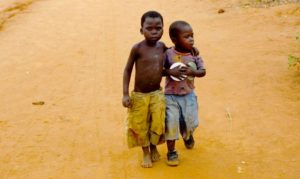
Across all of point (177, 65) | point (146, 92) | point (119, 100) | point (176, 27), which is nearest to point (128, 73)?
point (146, 92)

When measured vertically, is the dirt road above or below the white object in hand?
below

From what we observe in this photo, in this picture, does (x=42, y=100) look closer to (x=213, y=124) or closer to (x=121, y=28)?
(x=213, y=124)

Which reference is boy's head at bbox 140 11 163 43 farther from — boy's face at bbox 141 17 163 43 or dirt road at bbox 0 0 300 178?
dirt road at bbox 0 0 300 178

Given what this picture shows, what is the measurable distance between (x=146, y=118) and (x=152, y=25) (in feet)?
2.72

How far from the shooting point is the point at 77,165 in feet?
14.2

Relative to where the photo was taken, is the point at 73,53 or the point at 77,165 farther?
the point at 73,53

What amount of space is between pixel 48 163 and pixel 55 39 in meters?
5.94

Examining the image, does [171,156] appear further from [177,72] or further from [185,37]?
[185,37]

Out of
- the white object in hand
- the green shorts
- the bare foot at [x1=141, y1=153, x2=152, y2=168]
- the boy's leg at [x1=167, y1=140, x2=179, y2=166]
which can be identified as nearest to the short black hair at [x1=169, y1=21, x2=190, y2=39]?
the white object in hand

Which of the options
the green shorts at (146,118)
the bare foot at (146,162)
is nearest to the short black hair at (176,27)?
the green shorts at (146,118)

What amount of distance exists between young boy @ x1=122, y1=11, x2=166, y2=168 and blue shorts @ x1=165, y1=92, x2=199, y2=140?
6 centimetres

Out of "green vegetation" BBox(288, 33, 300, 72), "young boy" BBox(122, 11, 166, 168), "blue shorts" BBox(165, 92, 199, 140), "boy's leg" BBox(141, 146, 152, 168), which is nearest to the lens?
"young boy" BBox(122, 11, 166, 168)

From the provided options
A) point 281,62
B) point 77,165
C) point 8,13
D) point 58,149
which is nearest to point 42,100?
point 58,149

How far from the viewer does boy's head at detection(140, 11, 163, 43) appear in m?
3.89
